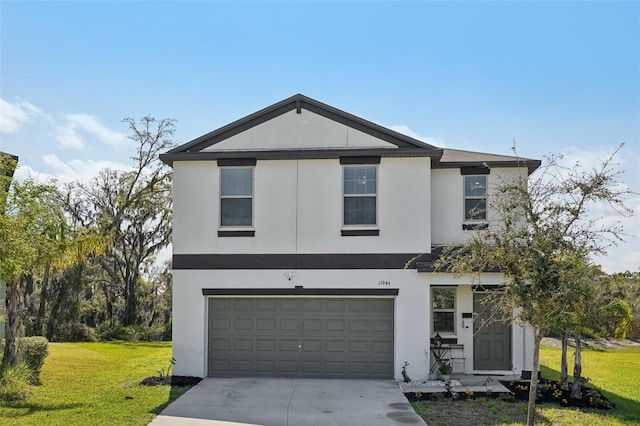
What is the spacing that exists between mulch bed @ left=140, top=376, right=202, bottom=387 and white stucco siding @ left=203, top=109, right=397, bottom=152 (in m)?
6.01

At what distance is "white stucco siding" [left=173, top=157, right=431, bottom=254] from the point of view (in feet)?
52.1

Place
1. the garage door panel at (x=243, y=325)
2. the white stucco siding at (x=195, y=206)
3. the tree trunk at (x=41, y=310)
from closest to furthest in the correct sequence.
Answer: the garage door panel at (x=243, y=325), the white stucco siding at (x=195, y=206), the tree trunk at (x=41, y=310)

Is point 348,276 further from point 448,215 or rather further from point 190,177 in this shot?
point 190,177

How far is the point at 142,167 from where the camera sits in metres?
35.1

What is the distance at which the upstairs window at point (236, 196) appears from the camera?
16.2 m

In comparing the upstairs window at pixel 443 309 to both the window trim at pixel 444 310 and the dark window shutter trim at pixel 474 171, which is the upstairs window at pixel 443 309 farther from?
the dark window shutter trim at pixel 474 171

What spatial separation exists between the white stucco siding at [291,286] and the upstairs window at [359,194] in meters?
1.40

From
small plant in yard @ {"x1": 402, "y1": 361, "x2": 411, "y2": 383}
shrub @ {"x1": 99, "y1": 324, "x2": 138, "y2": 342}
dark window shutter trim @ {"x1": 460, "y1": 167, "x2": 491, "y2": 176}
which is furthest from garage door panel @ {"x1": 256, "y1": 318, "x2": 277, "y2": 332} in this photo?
shrub @ {"x1": 99, "y1": 324, "x2": 138, "y2": 342}

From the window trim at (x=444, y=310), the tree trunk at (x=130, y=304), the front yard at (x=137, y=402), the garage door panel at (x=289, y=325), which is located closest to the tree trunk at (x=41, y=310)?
the tree trunk at (x=130, y=304)

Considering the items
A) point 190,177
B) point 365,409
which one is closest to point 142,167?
point 190,177

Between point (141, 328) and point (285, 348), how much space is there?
63.0 feet

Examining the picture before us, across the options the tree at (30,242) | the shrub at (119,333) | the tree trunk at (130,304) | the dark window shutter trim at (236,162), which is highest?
the dark window shutter trim at (236,162)

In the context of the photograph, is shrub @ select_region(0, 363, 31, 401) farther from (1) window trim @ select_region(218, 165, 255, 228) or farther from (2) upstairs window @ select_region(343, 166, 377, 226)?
(2) upstairs window @ select_region(343, 166, 377, 226)

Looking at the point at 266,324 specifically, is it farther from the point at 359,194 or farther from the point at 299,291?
the point at 359,194
